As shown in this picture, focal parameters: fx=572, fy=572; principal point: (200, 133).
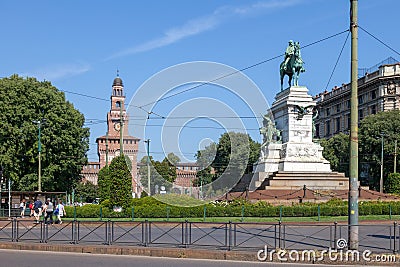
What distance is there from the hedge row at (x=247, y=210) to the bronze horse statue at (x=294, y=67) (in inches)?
536

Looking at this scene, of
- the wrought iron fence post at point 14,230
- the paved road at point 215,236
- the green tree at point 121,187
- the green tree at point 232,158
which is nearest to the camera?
the paved road at point 215,236

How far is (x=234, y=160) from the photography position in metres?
29.4

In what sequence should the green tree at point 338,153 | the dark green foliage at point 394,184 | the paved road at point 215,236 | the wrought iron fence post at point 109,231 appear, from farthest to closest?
the green tree at point 338,153 → the dark green foliage at point 394,184 → the wrought iron fence post at point 109,231 → the paved road at point 215,236

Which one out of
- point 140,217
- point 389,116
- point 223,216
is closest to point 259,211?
point 223,216

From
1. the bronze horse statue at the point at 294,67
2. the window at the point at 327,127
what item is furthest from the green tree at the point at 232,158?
the window at the point at 327,127

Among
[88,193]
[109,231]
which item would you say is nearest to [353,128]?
[109,231]

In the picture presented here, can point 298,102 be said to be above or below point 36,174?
above

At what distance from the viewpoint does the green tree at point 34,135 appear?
5334 cm

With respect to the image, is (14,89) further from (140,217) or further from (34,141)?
(140,217)

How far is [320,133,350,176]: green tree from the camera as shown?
265 feet

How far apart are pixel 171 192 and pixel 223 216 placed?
7.41m

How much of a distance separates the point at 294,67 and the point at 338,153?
128 ft

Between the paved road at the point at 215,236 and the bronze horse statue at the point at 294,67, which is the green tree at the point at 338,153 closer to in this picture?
the bronze horse statue at the point at 294,67

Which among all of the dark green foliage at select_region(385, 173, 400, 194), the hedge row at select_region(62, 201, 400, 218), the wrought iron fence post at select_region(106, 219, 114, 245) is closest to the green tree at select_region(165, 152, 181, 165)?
the wrought iron fence post at select_region(106, 219, 114, 245)
